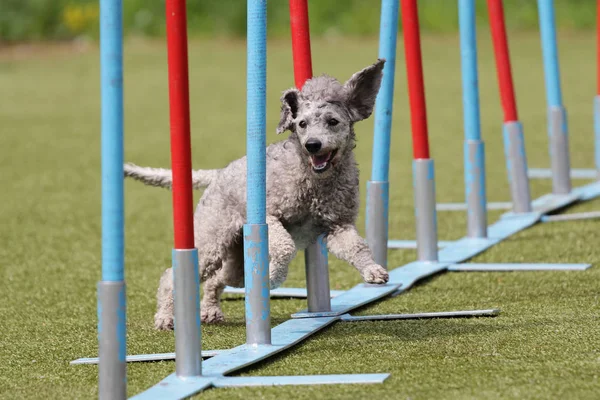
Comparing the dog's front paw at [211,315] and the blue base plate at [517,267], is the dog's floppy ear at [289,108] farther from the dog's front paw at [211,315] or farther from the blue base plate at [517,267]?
the blue base plate at [517,267]

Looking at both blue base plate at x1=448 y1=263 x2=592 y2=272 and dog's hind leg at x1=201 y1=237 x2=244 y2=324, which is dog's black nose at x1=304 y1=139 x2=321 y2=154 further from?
blue base plate at x1=448 y1=263 x2=592 y2=272

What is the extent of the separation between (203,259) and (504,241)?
2706 mm

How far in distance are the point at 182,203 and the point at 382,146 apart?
2287 mm

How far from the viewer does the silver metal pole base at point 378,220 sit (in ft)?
19.7

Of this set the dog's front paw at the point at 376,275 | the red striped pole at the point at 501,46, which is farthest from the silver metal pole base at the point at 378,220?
the red striped pole at the point at 501,46

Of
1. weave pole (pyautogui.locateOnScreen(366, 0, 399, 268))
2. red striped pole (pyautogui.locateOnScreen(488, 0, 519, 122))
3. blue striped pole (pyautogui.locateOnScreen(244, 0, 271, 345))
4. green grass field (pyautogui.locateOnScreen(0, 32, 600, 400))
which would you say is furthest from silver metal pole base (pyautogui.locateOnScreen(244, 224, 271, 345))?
red striped pole (pyautogui.locateOnScreen(488, 0, 519, 122))

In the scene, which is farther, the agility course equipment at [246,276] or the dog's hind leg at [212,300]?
the dog's hind leg at [212,300]

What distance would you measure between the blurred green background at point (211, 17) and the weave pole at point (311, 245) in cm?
1496

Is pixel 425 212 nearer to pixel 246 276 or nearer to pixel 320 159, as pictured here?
pixel 320 159

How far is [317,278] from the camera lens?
513 cm

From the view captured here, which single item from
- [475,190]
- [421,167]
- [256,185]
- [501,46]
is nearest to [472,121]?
[475,190]

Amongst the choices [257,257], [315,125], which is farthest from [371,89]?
[257,257]

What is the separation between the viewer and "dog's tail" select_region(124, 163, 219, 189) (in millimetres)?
5191

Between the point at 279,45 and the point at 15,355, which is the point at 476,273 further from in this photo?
the point at 279,45
